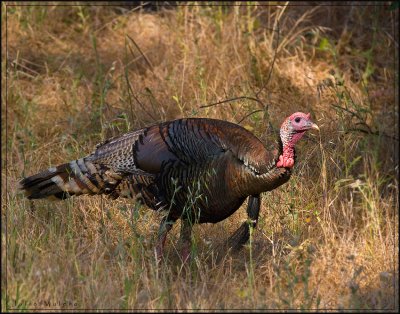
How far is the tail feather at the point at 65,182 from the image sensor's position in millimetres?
5250

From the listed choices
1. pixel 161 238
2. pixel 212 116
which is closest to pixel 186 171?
pixel 161 238

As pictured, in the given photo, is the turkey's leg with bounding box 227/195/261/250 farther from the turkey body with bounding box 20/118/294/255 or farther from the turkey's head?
the turkey's head

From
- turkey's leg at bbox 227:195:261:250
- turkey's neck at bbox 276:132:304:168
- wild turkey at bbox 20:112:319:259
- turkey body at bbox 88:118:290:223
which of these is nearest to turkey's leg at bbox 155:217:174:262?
wild turkey at bbox 20:112:319:259

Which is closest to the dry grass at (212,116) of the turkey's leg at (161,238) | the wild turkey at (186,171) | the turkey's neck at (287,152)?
the turkey's leg at (161,238)

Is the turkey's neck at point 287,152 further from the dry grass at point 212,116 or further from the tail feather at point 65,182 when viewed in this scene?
the tail feather at point 65,182

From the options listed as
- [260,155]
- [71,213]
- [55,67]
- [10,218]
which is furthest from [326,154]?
[55,67]

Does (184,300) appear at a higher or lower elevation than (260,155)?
lower

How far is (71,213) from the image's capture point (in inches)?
213

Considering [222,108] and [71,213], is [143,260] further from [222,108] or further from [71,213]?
[222,108]

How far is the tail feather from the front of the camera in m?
5.25

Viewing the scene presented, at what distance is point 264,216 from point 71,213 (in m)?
1.09

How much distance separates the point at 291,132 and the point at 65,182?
1.25 metres

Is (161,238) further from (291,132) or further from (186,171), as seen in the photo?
(291,132)

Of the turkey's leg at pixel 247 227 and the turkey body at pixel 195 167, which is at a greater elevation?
the turkey body at pixel 195 167
